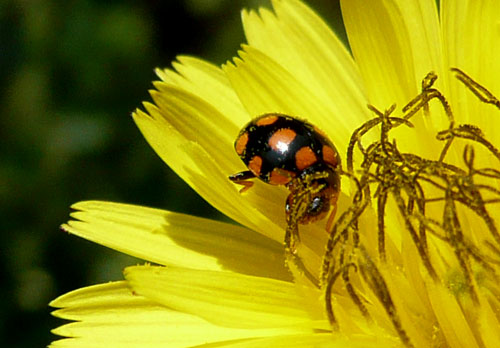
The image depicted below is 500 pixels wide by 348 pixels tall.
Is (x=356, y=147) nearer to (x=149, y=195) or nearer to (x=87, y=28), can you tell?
(x=149, y=195)

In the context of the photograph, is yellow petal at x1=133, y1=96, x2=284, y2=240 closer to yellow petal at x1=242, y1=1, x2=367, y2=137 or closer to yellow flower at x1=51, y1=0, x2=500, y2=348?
yellow flower at x1=51, y1=0, x2=500, y2=348

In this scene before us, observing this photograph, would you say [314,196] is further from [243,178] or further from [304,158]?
[243,178]

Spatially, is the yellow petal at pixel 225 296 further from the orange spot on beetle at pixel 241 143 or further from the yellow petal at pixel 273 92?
the yellow petal at pixel 273 92

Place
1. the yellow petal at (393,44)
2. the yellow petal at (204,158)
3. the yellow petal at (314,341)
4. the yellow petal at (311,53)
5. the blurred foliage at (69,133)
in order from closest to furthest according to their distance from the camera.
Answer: the yellow petal at (314,341) < the yellow petal at (204,158) < the yellow petal at (393,44) < the yellow petal at (311,53) < the blurred foliage at (69,133)

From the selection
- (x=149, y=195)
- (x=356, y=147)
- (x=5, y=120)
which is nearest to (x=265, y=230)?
(x=356, y=147)

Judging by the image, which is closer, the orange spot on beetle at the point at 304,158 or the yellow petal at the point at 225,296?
the yellow petal at the point at 225,296

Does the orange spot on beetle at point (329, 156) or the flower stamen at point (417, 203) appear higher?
the orange spot on beetle at point (329, 156)

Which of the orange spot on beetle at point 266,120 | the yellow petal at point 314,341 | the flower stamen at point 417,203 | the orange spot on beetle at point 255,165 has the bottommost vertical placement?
the yellow petal at point 314,341

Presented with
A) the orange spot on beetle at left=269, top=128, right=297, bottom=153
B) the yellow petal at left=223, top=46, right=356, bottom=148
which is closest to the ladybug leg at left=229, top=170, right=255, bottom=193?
the orange spot on beetle at left=269, top=128, right=297, bottom=153

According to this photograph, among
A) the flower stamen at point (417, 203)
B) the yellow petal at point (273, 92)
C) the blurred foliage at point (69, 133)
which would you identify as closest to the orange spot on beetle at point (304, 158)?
the flower stamen at point (417, 203)
